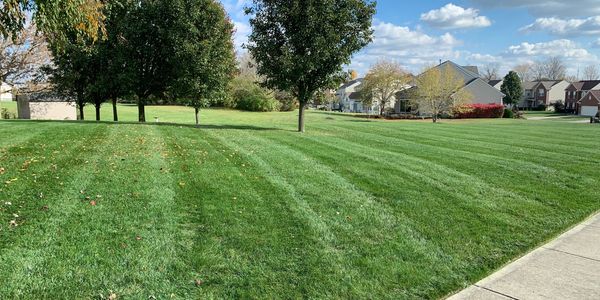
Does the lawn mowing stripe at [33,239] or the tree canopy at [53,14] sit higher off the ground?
the tree canopy at [53,14]

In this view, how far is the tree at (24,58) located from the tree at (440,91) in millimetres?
32818

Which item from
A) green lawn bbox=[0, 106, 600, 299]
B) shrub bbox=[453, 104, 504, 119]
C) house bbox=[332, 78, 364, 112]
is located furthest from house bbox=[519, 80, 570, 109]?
green lawn bbox=[0, 106, 600, 299]

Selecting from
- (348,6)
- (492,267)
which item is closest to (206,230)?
(492,267)

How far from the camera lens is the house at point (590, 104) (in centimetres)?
6912

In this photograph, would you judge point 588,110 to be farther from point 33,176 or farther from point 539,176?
point 33,176

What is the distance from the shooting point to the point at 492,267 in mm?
4520

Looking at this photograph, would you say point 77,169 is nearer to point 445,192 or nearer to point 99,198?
point 99,198

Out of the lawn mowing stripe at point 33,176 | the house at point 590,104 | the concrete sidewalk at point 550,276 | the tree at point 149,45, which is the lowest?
the concrete sidewalk at point 550,276

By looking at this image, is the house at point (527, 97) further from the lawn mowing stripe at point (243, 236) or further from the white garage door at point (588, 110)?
the lawn mowing stripe at point (243, 236)

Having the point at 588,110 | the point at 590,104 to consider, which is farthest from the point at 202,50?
the point at 588,110

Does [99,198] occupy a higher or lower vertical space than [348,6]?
lower

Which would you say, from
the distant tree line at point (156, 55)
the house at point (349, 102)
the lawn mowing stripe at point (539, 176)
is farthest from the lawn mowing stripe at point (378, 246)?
the house at point (349, 102)

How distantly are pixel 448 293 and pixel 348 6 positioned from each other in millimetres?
14156

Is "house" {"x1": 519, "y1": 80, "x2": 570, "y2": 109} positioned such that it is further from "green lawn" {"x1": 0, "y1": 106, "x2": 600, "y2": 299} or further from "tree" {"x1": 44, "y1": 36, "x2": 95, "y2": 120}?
"green lawn" {"x1": 0, "y1": 106, "x2": 600, "y2": 299}
